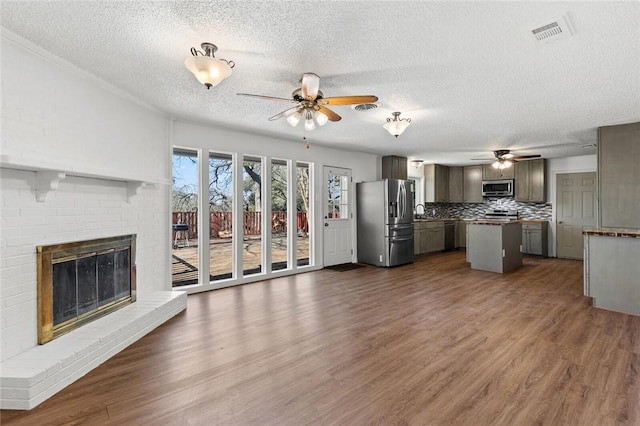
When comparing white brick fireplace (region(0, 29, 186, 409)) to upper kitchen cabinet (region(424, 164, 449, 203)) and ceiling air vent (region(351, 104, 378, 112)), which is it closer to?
ceiling air vent (region(351, 104, 378, 112))

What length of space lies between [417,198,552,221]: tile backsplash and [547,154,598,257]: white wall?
22 cm

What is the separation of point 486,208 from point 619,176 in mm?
4486

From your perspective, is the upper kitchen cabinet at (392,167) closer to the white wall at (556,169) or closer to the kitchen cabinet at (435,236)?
the kitchen cabinet at (435,236)

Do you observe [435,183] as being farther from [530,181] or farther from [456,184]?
[530,181]

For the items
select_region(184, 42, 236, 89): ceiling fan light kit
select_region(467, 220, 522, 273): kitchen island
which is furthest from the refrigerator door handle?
select_region(184, 42, 236, 89): ceiling fan light kit

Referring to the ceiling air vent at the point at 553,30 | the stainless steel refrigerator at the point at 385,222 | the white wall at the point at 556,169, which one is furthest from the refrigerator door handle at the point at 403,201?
the ceiling air vent at the point at 553,30

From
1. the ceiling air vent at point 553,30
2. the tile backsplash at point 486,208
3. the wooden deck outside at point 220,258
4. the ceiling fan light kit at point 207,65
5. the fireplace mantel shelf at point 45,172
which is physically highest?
the ceiling air vent at point 553,30

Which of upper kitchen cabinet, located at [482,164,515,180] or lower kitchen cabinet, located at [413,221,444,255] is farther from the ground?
upper kitchen cabinet, located at [482,164,515,180]

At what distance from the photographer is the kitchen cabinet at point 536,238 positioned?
741 centimetres

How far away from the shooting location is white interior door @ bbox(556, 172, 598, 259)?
6953 millimetres

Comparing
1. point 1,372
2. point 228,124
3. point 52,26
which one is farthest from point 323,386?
point 228,124

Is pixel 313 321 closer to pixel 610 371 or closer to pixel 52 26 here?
pixel 610 371

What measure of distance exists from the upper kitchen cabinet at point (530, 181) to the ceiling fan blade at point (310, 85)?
7.10 m

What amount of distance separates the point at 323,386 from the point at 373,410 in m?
0.39
